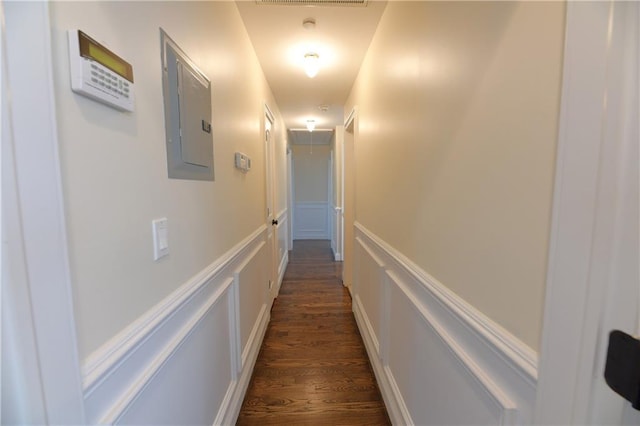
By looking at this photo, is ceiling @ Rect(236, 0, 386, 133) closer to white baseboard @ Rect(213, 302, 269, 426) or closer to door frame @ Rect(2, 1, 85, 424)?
door frame @ Rect(2, 1, 85, 424)

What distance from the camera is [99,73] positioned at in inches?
22.6

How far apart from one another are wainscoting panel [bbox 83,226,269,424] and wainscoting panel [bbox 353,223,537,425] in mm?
Answer: 902

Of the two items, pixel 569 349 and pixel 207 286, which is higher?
pixel 569 349

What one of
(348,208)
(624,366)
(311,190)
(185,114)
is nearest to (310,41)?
(185,114)

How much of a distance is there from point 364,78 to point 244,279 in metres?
1.92

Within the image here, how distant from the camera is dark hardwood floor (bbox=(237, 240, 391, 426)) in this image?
1599 millimetres

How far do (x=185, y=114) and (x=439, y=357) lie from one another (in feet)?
4.25

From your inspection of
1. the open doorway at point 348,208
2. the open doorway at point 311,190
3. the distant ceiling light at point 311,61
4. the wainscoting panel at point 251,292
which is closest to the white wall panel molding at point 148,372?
the wainscoting panel at point 251,292

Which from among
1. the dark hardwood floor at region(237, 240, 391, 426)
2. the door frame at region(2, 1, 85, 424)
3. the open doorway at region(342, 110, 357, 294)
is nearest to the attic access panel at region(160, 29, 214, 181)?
the door frame at region(2, 1, 85, 424)

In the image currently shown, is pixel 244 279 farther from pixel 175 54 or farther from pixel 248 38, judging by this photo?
pixel 248 38

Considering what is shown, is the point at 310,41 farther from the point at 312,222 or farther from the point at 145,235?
the point at 312,222

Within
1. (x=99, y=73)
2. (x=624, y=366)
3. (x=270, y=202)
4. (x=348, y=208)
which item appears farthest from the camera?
(x=348, y=208)

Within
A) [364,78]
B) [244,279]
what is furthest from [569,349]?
[364,78]

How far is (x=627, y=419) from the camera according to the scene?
43 cm
